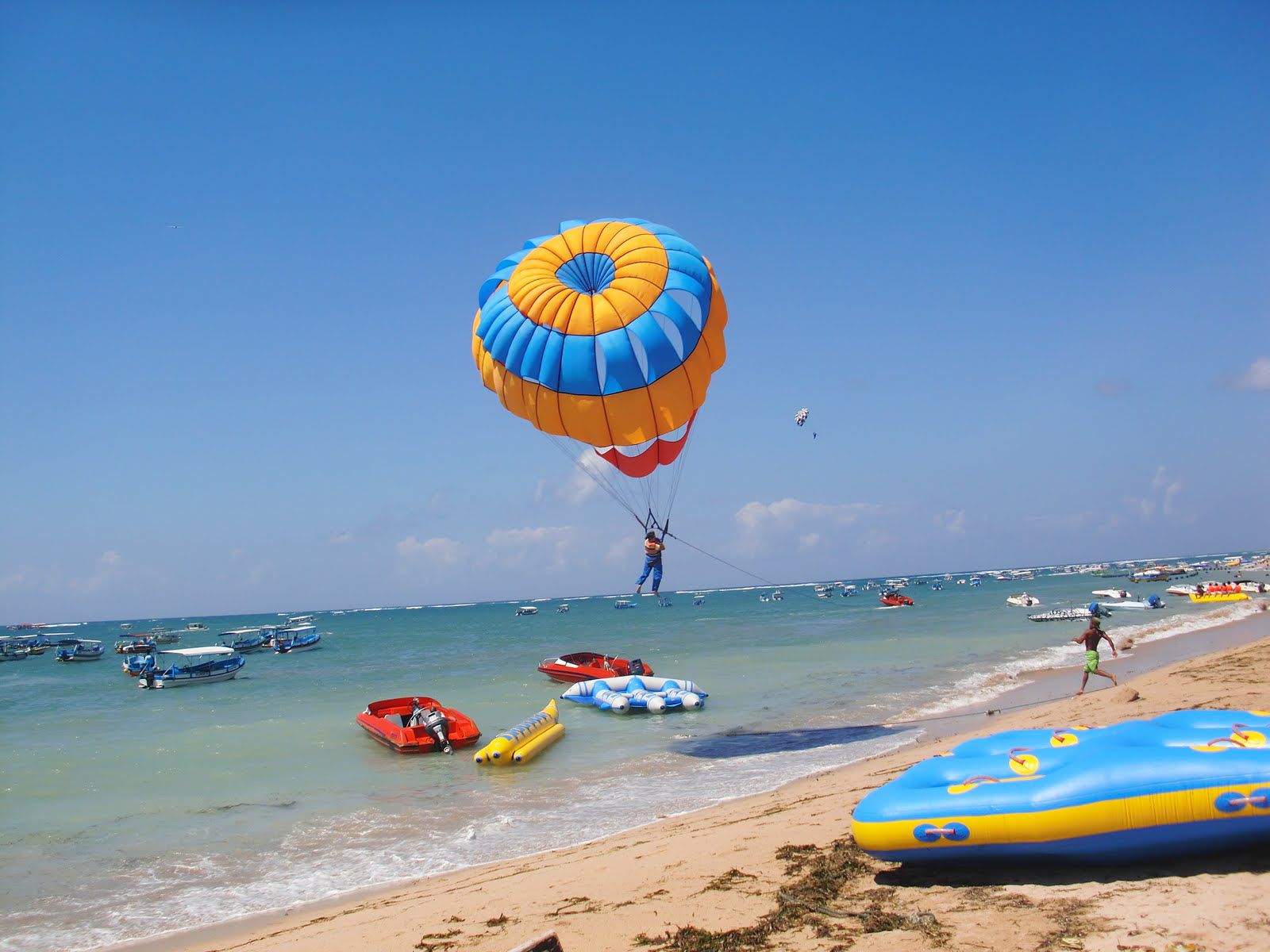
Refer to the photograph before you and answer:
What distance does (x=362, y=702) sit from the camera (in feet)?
84.2

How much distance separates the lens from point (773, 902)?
5656mm

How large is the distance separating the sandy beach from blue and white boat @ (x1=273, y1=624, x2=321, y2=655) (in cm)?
4856

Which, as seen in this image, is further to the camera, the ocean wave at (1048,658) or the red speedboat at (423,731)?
the ocean wave at (1048,658)

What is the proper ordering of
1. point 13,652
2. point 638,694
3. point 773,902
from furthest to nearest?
point 13,652 → point 638,694 → point 773,902

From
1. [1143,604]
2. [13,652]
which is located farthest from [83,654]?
[1143,604]

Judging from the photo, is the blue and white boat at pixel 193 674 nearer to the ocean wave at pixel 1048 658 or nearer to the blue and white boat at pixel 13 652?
the ocean wave at pixel 1048 658

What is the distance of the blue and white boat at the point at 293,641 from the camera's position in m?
52.2

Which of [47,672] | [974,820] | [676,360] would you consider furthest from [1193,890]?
[47,672]

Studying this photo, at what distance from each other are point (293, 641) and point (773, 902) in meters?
54.4

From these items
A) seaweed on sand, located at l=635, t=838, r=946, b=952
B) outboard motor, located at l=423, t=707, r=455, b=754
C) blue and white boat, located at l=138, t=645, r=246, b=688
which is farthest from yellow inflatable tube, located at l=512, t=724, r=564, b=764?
blue and white boat, located at l=138, t=645, r=246, b=688

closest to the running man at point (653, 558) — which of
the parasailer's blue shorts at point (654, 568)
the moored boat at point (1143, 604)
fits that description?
the parasailer's blue shorts at point (654, 568)

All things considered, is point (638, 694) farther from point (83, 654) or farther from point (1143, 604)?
point (83, 654)

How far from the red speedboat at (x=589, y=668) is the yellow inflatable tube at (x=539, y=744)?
21.7ft

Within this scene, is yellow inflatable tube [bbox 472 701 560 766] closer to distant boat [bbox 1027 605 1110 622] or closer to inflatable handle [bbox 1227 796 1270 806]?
inflatable handle [bbox 1227 796 1270 806]
